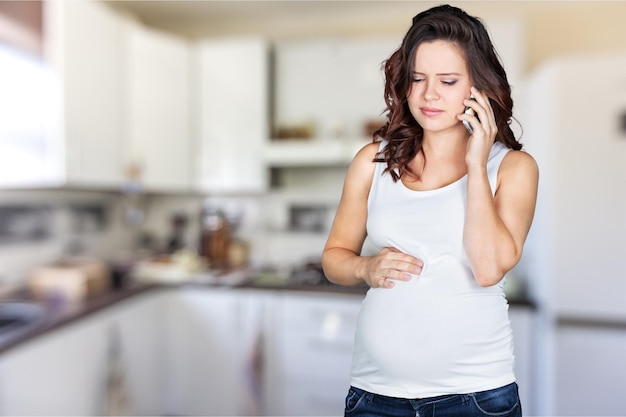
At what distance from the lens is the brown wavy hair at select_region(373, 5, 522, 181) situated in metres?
0.49

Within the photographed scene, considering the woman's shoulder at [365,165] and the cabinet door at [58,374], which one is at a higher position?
the woman's shoulder at [365,165]

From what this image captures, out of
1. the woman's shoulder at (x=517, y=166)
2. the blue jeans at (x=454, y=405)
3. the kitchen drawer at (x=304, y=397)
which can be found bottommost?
the kitchen drawer at (x=304, y=397)

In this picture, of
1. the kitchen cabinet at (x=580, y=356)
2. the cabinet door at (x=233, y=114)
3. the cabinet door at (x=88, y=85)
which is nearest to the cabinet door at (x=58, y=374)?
the cabinet door at (x=88, y=85)

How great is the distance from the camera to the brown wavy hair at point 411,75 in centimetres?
49

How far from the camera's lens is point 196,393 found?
6.58 ft

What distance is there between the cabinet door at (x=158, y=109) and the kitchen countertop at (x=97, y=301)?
0.53 metres

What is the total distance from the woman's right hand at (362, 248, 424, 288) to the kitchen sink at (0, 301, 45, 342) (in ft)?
3.97

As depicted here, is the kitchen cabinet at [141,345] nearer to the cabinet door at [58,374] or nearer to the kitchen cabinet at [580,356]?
the cabinet door at [58,374]

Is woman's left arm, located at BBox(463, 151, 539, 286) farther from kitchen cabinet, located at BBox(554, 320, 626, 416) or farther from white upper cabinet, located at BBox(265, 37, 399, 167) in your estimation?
white upper cabinet, located at BBox(265, 37, 399, 167)

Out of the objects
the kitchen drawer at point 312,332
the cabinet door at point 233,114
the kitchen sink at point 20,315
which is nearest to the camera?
the kitchen sink at point 20,315

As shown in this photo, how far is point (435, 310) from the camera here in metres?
0.54

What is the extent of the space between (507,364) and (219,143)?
191 centimetres

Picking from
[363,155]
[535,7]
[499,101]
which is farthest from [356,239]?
[535,7]

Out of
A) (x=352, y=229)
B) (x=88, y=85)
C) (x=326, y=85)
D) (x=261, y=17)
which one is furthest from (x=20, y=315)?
(x=261, y=17)
